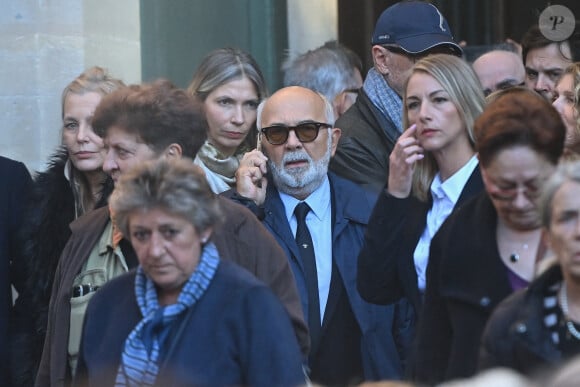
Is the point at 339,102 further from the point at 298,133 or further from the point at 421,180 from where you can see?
the point at 421,180

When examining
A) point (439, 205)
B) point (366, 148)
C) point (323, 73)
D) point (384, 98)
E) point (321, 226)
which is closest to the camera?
point (439, 205)

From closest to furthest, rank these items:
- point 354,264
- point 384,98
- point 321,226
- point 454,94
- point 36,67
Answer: point 454,94
point 354,264
point 321,226
point 384,98
point 36,67

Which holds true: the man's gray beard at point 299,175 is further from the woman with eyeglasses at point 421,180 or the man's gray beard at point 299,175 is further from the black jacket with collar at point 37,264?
the black jacket with collar at point 37,264

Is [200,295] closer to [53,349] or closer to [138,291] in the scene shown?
[138,291]

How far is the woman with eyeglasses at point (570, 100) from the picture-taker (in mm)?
6864

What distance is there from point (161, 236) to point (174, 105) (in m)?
0.93

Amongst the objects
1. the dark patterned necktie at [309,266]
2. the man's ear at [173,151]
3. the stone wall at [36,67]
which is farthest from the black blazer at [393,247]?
the stone wall at [36,67]

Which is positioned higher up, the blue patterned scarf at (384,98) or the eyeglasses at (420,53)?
the eyeglasses at (420,53)

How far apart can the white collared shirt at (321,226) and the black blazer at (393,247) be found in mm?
541

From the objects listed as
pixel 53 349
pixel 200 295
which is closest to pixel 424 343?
pixel 200 295

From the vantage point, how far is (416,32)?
306 inches

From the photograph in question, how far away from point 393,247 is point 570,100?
6.21 feet

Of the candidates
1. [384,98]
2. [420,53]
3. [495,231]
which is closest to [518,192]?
[495,231]

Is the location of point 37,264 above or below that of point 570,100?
below
